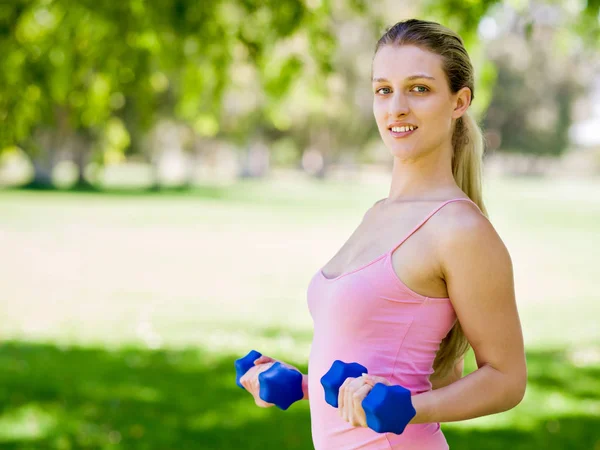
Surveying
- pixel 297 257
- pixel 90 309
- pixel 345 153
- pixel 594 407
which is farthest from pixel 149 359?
pixel 345 153

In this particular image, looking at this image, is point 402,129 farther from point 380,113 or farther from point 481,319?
point 481,319

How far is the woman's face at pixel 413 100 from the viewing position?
68.3 inches

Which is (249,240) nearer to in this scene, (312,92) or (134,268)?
(134,268)

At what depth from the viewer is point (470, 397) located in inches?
64.1

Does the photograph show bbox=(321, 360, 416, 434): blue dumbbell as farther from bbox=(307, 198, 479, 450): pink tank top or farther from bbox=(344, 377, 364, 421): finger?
bbox=(307, 198, 479, 450): pink tank top

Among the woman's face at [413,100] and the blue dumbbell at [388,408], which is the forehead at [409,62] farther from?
the blue dumbbell at [388,408]

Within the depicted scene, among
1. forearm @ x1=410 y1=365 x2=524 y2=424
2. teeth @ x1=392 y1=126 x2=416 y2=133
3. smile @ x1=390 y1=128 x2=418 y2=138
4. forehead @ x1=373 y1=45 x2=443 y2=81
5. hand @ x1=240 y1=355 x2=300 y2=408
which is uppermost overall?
forehead @ x1=373 y1=45 x2=443 y2=81

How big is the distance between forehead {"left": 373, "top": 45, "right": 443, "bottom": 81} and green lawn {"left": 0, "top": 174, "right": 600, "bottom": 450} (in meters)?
3.84

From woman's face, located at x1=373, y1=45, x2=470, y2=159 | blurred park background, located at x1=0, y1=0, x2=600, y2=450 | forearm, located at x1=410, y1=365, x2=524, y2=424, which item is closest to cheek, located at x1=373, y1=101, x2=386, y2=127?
woman's face, located at x1=373, y1=45, x2=470, y2=159

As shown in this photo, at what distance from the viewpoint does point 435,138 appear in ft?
5.85

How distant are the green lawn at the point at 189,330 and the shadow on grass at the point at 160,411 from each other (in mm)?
17

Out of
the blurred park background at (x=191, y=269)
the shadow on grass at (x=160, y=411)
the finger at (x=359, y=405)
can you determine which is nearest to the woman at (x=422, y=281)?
the finger at (x=359, y=405)

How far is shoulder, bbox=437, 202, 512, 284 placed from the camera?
5.33ft

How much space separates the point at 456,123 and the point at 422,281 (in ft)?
1.41
